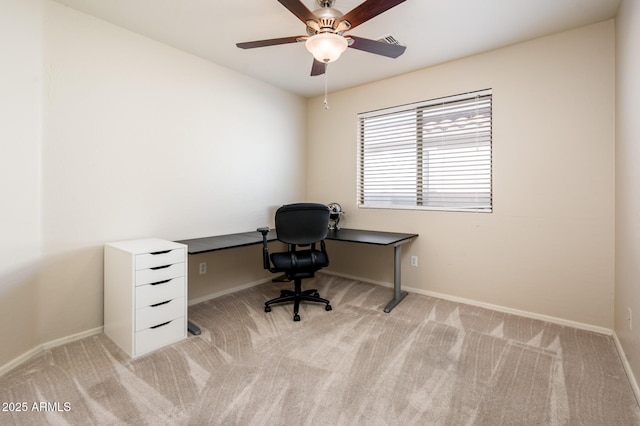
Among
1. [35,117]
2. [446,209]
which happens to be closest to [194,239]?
[35,117]

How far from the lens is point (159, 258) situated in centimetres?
215

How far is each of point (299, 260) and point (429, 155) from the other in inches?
73.8

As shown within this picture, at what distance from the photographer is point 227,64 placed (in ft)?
10.3

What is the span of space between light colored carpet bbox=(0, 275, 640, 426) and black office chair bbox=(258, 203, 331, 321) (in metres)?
0.40

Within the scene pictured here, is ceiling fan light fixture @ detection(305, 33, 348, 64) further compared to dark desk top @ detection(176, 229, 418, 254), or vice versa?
dark desk top @ detection(176, 229, 418, 254)

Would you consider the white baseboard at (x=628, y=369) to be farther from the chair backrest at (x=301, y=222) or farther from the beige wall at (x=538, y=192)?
the chair backrest at (x=301, y=222)

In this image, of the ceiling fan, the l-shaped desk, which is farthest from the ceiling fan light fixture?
the l-shaped desk

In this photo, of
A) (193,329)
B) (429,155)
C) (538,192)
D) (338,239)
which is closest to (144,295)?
(193,329)

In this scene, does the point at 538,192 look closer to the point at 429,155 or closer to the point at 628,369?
the point at 429,155

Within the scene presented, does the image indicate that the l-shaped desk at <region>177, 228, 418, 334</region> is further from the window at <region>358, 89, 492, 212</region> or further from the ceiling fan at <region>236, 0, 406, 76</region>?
the ceiling fan at <region>236, 0, 406, 76</region>

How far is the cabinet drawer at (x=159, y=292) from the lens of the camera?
206 cm

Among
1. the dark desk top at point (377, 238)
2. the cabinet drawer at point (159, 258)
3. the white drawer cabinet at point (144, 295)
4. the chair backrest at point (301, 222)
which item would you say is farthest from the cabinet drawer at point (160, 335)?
the dark desk top at point (377, 238)

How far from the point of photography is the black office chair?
2635 mm

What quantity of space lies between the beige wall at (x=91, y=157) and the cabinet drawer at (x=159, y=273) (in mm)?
632
